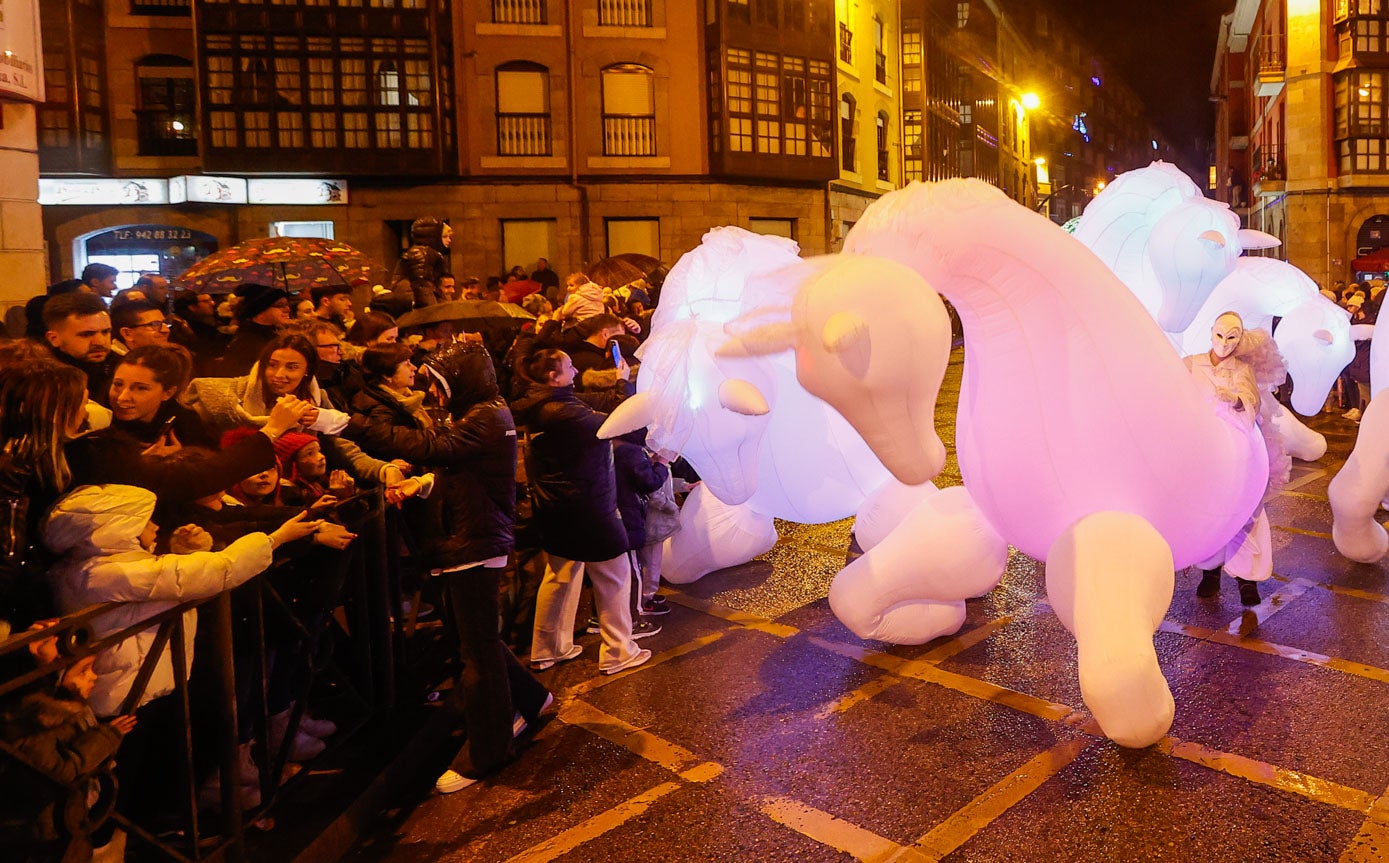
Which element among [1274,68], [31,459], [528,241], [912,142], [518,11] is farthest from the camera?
[912,142]

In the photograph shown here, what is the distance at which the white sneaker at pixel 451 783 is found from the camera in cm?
396

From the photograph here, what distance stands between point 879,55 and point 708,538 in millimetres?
26758

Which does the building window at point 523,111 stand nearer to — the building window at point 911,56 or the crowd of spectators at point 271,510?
the building window at point 911,56

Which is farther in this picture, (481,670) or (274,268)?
(274,268)

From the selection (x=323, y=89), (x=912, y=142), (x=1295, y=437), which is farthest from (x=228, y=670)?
(x=912, y=142)

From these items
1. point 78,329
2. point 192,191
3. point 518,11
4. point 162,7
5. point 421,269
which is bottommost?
point 78,329

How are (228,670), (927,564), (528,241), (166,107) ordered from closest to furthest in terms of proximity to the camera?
(228,670) < (927,564) < (166,107) < (528,241)

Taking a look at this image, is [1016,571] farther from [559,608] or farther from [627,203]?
[627,203]

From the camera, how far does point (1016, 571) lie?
6664mm

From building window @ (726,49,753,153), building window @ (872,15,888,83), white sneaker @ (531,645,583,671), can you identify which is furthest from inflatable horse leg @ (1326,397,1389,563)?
building window @ (872,15,888,83)

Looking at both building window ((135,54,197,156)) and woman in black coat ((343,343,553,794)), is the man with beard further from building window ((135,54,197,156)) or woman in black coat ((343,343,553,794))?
building window ((135,54,197,156))

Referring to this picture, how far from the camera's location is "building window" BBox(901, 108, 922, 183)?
32.3m

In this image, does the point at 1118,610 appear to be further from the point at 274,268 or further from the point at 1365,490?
the point at 274,268

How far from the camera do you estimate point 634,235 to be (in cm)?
2269
